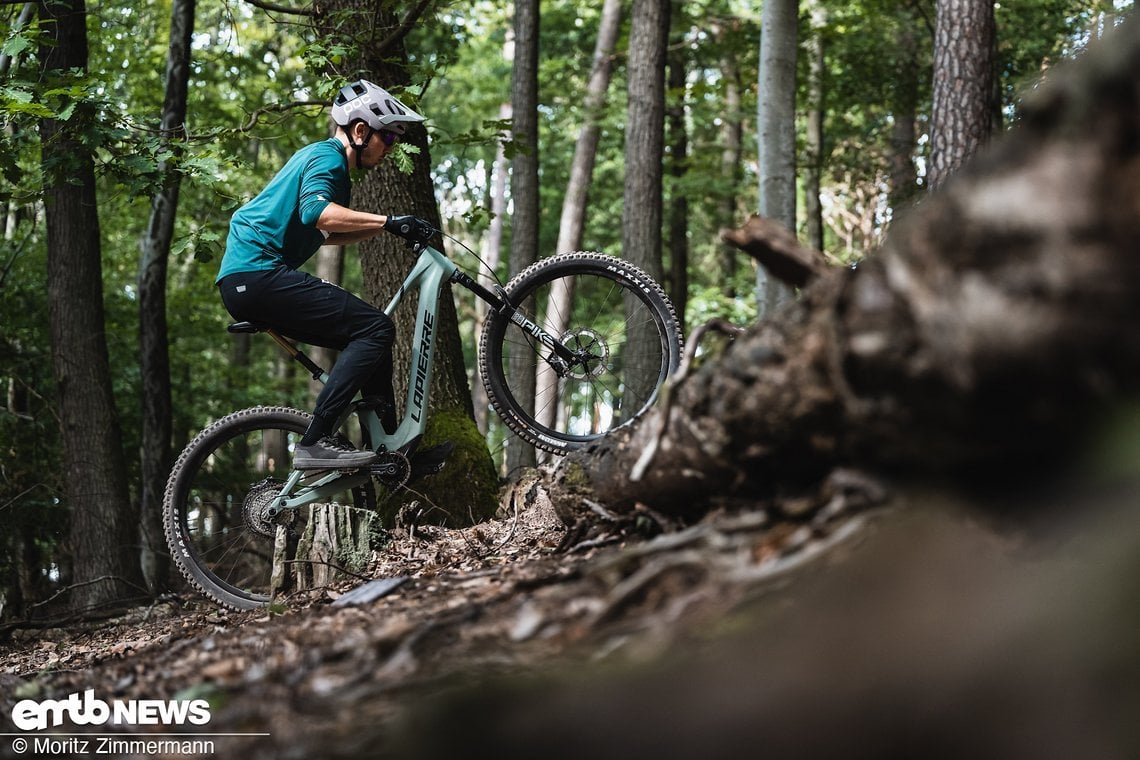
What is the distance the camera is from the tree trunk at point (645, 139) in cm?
1059

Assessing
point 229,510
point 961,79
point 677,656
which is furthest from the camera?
point 961,79

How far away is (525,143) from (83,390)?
5.97 metres

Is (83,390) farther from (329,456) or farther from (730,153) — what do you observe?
(730,153)

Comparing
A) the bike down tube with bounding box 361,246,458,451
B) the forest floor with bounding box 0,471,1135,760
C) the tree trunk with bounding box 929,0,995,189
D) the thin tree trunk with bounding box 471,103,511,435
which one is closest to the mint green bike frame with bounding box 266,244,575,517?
the bike down tube with bounding box 361,246,458,451

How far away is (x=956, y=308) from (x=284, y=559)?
3.92m

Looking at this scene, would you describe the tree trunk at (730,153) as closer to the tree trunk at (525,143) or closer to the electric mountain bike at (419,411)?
the tree trunk at (525,143)

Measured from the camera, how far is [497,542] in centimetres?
475

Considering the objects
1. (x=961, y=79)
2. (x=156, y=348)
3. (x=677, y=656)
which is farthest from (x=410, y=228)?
(x=156, y=348)

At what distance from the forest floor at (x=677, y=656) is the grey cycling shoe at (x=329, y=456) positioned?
194 centimetres

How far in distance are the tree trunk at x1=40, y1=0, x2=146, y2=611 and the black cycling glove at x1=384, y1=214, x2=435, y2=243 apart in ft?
16.2

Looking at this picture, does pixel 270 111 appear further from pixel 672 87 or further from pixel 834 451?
pixel 672 87

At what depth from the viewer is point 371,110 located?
4867mm

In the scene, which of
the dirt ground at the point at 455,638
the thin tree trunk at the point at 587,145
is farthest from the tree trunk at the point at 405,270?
the thin tree trunk at the point at 587,145

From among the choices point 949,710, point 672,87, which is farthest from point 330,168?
point 672,87
